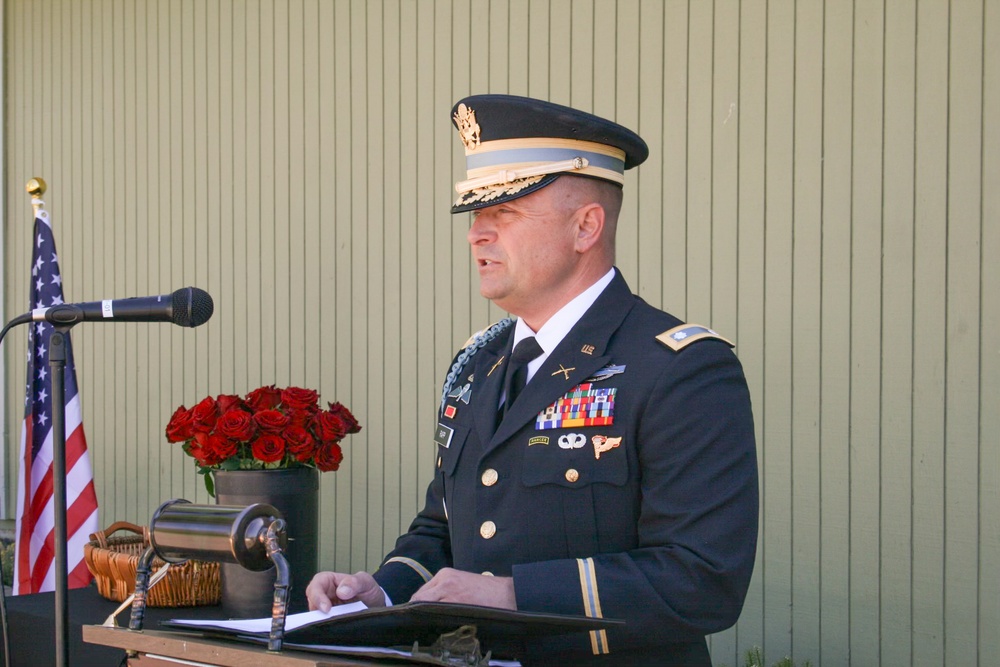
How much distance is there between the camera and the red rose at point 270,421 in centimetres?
311

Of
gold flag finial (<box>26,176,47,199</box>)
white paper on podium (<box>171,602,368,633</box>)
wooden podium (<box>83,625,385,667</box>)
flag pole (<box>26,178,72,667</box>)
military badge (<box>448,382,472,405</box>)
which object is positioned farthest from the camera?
gold flag finial (<box>26,176,47,199</box>)

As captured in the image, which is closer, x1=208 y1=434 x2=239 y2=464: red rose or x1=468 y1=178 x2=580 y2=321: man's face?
x1=468 y1=178 x2=580 y2=321: man's face

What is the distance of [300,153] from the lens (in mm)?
4492

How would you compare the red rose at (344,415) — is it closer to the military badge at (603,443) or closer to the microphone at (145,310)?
the microphone at (145,310)

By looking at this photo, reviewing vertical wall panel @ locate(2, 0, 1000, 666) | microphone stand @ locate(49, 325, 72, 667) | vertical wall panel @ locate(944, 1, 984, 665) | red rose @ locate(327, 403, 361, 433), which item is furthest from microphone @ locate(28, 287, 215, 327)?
vertical wall panel @ locate(944, 1, 984, 665)

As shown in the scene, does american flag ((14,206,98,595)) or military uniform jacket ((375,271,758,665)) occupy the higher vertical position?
military uniform jacket ((375,271,758,665))

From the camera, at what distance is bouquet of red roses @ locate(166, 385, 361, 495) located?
3.10 metres

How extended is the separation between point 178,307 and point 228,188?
7.89 feet

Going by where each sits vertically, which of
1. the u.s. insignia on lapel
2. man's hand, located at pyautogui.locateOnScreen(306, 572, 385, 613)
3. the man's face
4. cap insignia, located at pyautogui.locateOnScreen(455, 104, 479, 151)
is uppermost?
cap insignia, located at pyautogui.locateOnScreen(455, 104, 479, 151)

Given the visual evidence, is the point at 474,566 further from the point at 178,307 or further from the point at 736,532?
the point at 178,307

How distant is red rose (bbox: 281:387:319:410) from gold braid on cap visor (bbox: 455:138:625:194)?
4.08ft

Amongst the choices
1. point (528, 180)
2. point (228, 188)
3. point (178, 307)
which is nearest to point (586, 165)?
point (528, 180)

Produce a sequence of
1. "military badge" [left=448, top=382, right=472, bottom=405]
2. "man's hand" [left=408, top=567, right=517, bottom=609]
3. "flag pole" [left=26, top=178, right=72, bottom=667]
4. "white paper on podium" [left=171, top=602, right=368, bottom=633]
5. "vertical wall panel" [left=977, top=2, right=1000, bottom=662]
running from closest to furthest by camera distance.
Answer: "white paper on podium" [left=171, top=602, right=368, bottom=633]
"man's hand" [left=408, top=567, right=517, bottom=609]
"military badge" [left=448, top=382, right=472, bottom=405]
"flag pole" [left=26, top=178, right=72, bottom=667]
"vertical wall panel" [left=977, top=2, right=1000, bottom=662]

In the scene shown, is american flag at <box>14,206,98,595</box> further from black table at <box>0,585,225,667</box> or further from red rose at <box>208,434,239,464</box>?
red rose at <box>208,434,239,464</box>
